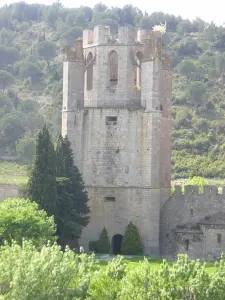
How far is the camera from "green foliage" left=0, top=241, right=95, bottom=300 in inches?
1328

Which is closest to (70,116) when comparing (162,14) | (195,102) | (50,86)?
(195,102)

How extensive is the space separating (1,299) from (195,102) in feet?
249

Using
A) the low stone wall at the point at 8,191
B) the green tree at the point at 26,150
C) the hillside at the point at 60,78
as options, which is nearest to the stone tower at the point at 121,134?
the low stone wall at the point at 8,191

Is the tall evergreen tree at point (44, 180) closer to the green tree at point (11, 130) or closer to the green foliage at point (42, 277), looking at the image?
the green foliage at point (42, 277)

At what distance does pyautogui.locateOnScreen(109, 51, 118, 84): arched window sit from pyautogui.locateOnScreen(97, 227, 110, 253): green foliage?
786 cm

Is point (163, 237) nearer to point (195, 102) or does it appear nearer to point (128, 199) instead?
point (128, 199)

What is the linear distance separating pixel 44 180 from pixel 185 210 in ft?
25.4

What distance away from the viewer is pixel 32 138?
99.4 meters

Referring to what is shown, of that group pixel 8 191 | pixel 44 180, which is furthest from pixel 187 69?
pixel 44 180

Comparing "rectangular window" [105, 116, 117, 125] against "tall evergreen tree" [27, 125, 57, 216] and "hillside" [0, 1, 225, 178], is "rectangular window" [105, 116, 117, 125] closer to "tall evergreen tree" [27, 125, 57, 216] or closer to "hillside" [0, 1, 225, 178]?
"tall evergreen tree" [27, 125, 57, 216]

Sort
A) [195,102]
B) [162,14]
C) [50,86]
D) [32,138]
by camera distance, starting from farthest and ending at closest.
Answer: [162,14]
[50,86]
[195,102]
[32,138]

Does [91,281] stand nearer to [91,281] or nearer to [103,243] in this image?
[91,281]

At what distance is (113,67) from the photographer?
55531 millimetres

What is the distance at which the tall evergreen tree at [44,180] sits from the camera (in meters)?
50.6
